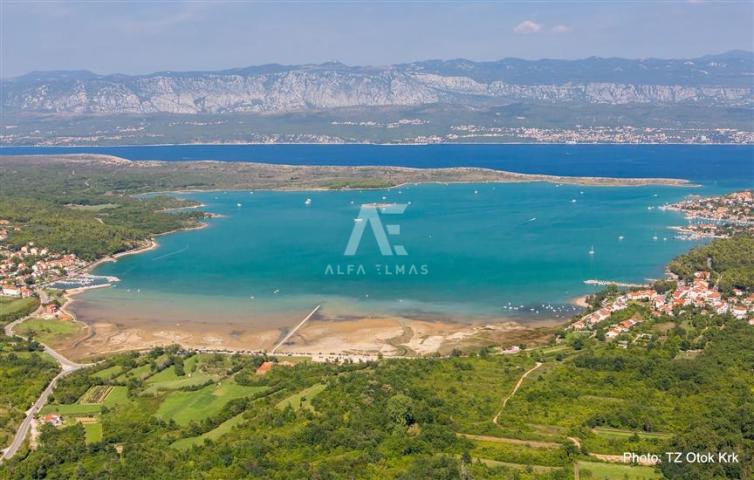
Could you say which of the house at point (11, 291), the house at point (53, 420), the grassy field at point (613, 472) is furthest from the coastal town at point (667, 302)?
the house at point (11, 291)

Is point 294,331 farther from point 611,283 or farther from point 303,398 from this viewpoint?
point 611,283

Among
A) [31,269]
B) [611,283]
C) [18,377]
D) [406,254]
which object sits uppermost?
[31,269]

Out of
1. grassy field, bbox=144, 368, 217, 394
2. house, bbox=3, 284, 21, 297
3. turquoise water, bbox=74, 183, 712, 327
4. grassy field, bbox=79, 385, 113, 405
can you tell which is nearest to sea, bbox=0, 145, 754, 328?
turquoise water, bbox=74, 183, 712, 327

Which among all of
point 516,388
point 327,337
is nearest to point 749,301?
point 516,388

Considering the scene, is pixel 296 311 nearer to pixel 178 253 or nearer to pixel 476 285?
pixel 476 285

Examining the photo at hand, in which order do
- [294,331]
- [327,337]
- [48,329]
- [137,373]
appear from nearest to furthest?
[137,373] → [327,337] → [294,331] → [48,329]

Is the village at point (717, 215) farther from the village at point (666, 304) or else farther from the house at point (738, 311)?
the house at point (738, 311)
